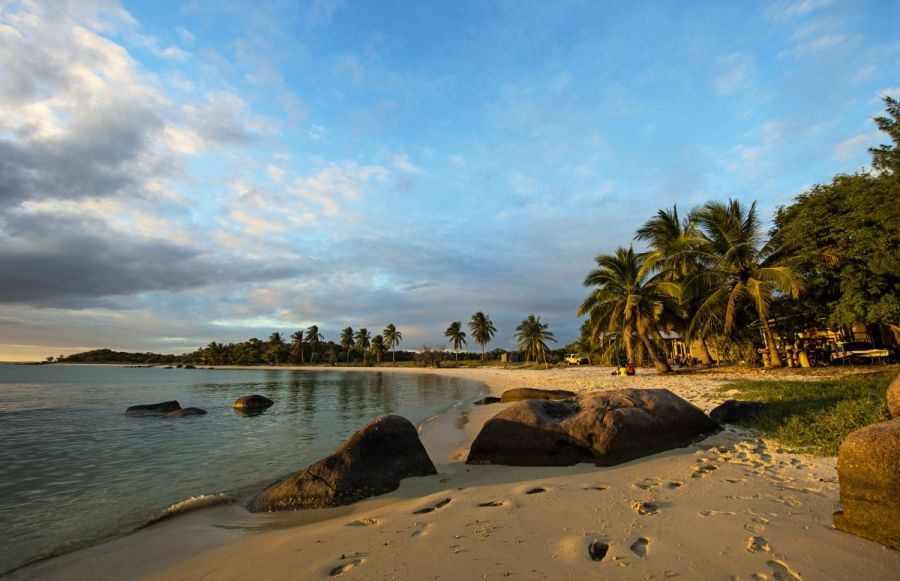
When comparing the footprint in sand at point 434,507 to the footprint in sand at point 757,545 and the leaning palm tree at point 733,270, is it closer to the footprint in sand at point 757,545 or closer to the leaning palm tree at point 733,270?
the footprint in sand at point 757,545

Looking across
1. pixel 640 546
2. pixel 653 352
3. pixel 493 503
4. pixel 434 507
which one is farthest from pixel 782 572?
pixel 653 352

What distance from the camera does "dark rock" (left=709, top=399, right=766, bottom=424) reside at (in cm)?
A: 855

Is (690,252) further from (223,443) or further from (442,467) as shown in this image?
(223,443)

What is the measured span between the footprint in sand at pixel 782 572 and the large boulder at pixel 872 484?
0.99 metres

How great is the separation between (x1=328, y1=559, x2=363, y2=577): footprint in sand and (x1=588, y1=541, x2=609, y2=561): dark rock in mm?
2005

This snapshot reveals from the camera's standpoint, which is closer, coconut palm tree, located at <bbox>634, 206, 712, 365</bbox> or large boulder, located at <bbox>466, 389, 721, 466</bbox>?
large boulder, located at <bbox>466, 389, 721, 466</bbox>

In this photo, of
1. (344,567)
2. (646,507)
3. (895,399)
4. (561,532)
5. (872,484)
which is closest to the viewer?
(872,484)

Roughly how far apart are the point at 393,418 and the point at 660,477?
4306mm

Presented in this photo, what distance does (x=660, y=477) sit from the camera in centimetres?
555

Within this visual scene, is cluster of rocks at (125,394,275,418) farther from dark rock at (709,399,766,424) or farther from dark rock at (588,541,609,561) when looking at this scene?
dark rock at (588,541,609,561)

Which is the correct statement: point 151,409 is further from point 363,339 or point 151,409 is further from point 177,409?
point 363,339

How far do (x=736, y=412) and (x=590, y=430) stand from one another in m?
4.23

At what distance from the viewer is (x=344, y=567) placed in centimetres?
349

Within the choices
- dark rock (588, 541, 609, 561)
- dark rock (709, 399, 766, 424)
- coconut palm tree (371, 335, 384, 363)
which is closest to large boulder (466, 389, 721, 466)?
dark rock (709, 399, 766, 424)
